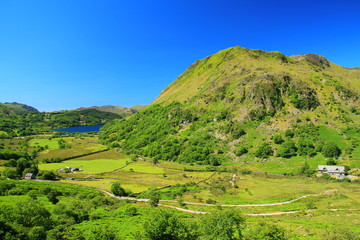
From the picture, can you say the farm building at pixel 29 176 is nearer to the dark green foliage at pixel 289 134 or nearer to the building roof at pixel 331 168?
the building roof at pixel 331 168

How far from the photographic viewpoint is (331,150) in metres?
117

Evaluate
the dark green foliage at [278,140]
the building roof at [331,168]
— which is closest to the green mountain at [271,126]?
the dark green foliage at [278,140]

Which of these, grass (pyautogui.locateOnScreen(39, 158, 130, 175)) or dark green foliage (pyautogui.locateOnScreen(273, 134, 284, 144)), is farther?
dark green foliage (pyautogui.locateOnScreen(273, 134, 284, 144))

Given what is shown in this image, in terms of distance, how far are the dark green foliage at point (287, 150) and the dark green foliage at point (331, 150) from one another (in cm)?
1646

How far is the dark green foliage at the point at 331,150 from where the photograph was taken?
382 ft

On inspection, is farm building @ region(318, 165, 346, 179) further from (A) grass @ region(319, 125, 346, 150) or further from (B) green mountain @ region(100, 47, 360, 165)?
(A) grass @ region(319, 125, 346, 150)

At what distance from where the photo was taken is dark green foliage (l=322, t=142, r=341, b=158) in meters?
117

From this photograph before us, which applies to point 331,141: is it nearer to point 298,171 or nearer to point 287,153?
point 287,153

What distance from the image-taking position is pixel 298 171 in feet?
361

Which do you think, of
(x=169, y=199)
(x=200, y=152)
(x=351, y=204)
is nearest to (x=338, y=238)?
(x=351, y=204)

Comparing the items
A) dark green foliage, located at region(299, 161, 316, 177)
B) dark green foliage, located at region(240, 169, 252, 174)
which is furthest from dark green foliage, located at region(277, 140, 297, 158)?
dark green foliage, located at region(240, 169, 252, 174)

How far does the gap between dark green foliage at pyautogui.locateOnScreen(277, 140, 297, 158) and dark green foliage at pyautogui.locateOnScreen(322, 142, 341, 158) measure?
16.5 meters

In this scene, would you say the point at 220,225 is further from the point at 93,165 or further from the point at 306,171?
the point at 93,165

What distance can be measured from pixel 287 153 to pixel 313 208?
67.3 m
